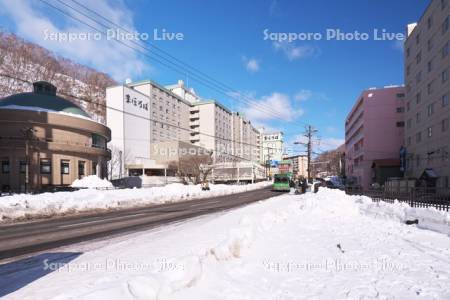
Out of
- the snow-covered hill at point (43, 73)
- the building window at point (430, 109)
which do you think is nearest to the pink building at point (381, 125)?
the building window at point (430, 109)

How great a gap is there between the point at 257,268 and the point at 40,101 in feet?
148

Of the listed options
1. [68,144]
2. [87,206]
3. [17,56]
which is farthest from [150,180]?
[17,56]

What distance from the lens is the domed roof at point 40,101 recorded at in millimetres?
39594

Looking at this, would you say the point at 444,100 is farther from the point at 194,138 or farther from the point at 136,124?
the point at 194,138

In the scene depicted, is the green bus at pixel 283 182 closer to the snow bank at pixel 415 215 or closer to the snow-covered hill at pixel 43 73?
the snow bank at pixel 415 215

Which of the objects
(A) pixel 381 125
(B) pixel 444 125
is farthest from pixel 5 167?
(A) pixel 381 125

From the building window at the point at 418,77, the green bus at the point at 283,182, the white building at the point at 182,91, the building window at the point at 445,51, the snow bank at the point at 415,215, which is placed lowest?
the green bus at the point at 283,182

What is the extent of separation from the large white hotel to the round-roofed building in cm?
1426

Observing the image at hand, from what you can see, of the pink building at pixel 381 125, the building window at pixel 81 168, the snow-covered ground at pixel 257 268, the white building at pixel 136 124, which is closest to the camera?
the snow-covered ground at pixel 257 268

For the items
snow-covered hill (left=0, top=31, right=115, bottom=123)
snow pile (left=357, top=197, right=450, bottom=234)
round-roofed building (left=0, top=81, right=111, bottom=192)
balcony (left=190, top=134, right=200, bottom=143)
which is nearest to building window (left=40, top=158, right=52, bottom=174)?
round-roofed building (left=0, top=81, right=111, bottom=192)

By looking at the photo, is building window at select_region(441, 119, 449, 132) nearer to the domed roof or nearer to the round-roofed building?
the round-roofed building

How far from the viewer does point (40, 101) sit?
41.4 meters

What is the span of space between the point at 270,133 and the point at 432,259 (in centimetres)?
16332

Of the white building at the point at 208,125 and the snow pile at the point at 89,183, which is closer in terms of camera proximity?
the snow pile at the point at 89,183
